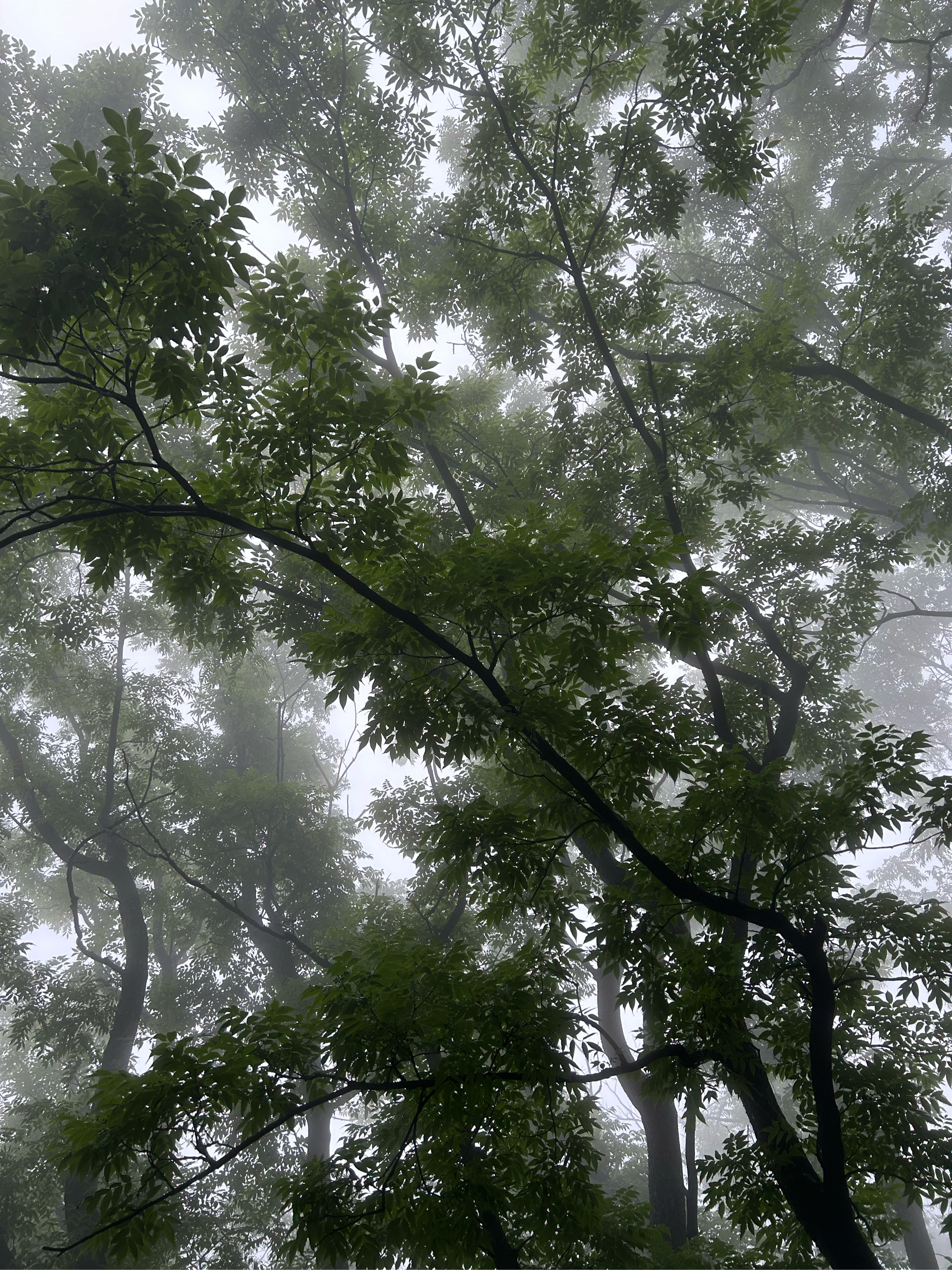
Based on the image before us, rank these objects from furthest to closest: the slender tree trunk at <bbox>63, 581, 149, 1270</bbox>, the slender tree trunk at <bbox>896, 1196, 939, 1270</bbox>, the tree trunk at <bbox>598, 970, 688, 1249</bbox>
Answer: the slender tree trunk at <bbox>63, 581, 149, 1270</bbox> < the slender tree trunk at <bbox>896, 1196, 939, 1270</bbox> < the tree trunk at <bbox>598, 970, 688, 1249</bbox>

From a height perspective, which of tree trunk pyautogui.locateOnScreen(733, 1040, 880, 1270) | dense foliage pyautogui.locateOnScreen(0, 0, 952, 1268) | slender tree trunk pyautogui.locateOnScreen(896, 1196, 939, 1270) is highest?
dense foliage pyautogui.locateOnScreen(0, 0, 952, 1268)

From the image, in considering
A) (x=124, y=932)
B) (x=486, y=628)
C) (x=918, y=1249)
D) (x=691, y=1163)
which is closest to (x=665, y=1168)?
(x=691, y=1163)

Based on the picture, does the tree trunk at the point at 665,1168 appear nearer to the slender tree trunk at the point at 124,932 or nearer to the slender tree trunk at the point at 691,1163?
the slender tree trunk at the point at 691,1163

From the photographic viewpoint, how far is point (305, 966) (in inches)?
566

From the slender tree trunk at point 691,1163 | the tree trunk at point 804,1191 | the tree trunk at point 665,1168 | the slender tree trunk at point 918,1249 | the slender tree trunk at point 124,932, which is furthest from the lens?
the slender tree trunk at point 124,932

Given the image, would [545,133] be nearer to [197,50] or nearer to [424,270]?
[424,270]

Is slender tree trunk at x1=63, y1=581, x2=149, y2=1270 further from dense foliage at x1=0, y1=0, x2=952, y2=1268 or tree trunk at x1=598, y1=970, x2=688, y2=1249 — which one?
tree trunk at x1=598, y1=970, x2=688, y2=1249

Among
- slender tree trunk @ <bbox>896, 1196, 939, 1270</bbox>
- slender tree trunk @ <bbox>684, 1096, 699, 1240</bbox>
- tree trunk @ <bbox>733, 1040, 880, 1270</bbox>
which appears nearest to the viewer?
tree trunk @ <bbox>733, 1040, 880, 1270</bbox>

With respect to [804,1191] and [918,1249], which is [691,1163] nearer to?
[804,1191]

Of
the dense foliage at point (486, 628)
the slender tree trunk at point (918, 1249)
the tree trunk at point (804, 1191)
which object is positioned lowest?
the slender tree trunk at point (918, 1249)

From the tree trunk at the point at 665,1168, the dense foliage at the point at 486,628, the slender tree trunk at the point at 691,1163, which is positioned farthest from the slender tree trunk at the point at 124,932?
the slender tree trunk at the point at 691,1163

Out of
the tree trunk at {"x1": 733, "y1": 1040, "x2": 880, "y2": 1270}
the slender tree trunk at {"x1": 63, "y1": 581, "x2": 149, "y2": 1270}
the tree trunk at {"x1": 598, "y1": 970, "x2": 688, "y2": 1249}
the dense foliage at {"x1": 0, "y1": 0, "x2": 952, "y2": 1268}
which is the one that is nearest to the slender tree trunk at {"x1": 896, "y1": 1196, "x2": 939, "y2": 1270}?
the dense foliage at {"x1": 0, "y1": 0, "x2": 952, "y2": 1268}

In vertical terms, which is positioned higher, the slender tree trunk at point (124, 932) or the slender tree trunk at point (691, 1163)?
the slender tree trunk at point (124, 932)

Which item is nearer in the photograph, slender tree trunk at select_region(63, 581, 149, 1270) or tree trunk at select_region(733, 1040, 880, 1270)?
tree trunk at select_region(733, 1040, 880, 1270)
